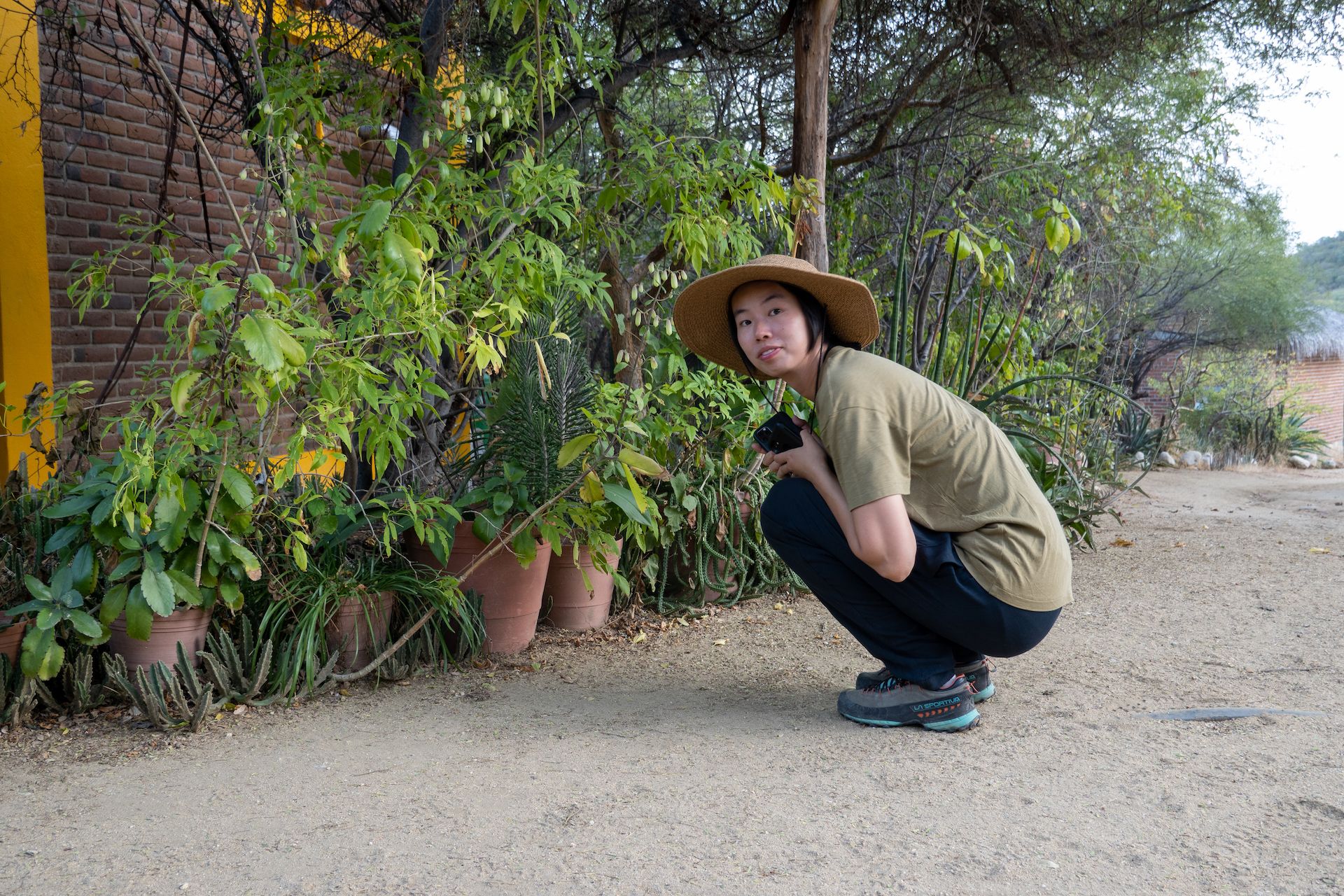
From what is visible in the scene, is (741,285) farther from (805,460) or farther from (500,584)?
(500,584)

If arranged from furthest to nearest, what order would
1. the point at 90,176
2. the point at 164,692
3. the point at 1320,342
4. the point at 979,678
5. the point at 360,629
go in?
1. the point at 1320,342
2. the point at 90,176
3. the point at 360,629
4. the point at 979,678
5. the point at 164,692

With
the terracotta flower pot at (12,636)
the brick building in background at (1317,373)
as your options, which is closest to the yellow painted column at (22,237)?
the terracotta flower pot at (12,636)

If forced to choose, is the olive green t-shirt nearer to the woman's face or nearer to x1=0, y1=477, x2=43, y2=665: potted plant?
the woman's face

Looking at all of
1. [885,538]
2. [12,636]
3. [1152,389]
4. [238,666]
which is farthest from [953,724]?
[1152,389]

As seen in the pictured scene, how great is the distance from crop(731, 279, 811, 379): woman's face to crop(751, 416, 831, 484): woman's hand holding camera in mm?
186

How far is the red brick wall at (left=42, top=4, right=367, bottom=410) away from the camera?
471 centimetres

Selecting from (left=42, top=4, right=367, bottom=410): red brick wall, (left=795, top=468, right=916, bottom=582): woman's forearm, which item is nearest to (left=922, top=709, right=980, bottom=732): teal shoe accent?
(left=795, top=468, right=916, bottom=582): woman's forearm

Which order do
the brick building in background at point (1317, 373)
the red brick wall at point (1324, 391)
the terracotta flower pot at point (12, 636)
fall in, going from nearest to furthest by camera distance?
the terracotta flower pot at point (12, 636)
the brick building in background at point (1317, 373)
the red brick wall at point (1324, 391)

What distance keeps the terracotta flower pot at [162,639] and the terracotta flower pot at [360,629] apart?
0.37 meters

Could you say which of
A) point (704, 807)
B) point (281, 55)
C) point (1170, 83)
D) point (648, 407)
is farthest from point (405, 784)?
point (1170, 83)

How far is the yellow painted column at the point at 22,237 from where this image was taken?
4.46 metres

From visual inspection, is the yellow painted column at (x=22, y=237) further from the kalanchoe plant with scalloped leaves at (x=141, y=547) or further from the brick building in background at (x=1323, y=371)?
the brick building in background at (x=1323, y=371)

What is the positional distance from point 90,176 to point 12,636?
3.16 metres

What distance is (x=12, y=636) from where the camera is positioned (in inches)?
101
